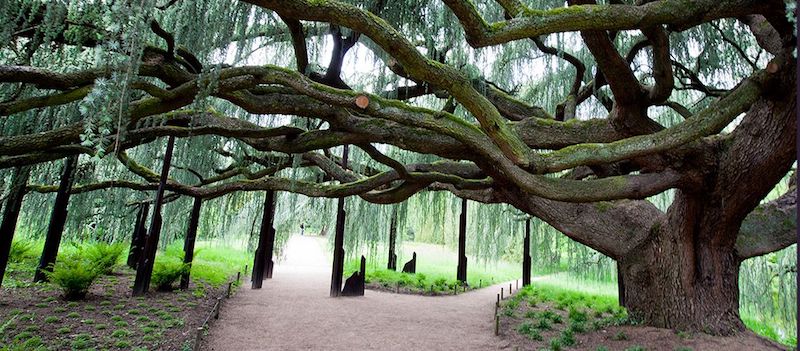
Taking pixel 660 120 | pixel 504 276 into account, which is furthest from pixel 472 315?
pixel 504 276

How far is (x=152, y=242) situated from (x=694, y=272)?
7099mm

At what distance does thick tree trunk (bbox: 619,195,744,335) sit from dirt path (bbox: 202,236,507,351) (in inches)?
74.7

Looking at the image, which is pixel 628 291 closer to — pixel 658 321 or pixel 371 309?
pixel 658 321

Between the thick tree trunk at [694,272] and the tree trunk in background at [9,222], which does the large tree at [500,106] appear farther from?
the tree trunk in background at [9,222]

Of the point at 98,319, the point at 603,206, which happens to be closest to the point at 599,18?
the point at 603,206

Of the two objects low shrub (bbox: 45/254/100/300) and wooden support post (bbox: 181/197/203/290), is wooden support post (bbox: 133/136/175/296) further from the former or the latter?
wooden support post (bbox: 181/197/203/290)

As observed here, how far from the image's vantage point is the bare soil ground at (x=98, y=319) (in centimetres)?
403

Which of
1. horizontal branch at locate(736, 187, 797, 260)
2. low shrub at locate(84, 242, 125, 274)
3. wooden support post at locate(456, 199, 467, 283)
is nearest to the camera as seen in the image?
horizontal branch at locate(736, 187, 797, 260)

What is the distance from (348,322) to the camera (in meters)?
6.05

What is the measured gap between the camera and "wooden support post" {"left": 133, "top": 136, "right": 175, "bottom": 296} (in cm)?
639

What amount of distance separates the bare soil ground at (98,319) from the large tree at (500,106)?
1.69 meters

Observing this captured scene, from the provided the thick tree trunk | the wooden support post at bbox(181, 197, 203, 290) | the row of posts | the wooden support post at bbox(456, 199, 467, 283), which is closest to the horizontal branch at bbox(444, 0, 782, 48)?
the thick tree trunk

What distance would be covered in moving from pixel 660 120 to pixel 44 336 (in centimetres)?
815

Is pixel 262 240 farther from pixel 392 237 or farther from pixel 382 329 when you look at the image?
pixel 392 237
